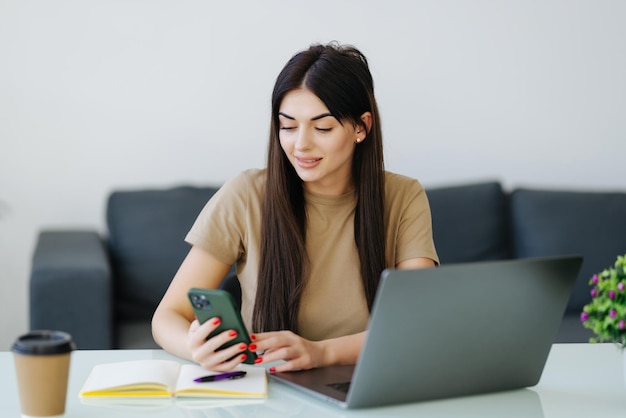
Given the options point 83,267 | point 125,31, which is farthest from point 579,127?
point 83,267

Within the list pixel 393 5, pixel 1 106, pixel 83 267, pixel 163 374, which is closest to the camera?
pixel 163 374

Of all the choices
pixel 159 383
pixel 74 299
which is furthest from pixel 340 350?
pixel 74 299

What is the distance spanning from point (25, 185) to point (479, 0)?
170 centimetres

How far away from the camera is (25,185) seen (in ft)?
10.4

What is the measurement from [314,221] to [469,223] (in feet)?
4.23

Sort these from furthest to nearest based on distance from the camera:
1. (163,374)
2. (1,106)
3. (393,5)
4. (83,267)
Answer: (393,5), (1,106), (83,267), (163,374)

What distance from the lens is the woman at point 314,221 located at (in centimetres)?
190

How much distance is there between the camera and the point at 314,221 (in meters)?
2.02

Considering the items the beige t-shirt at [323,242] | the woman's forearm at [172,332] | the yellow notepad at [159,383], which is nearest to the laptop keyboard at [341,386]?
the yellow notepad at [159,383]

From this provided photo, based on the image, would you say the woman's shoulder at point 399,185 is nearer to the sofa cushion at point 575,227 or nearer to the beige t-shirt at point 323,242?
the beige t-shirt at point 323,242

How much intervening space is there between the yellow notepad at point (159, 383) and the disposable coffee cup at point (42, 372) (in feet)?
0.38

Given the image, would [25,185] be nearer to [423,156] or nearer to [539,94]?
[423,156]

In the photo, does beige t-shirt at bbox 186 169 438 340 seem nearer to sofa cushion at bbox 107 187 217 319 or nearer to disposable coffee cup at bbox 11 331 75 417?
disposable coffee cup at bbox 11 331 75 417

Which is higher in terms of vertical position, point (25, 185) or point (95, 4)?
point (95, 4)
